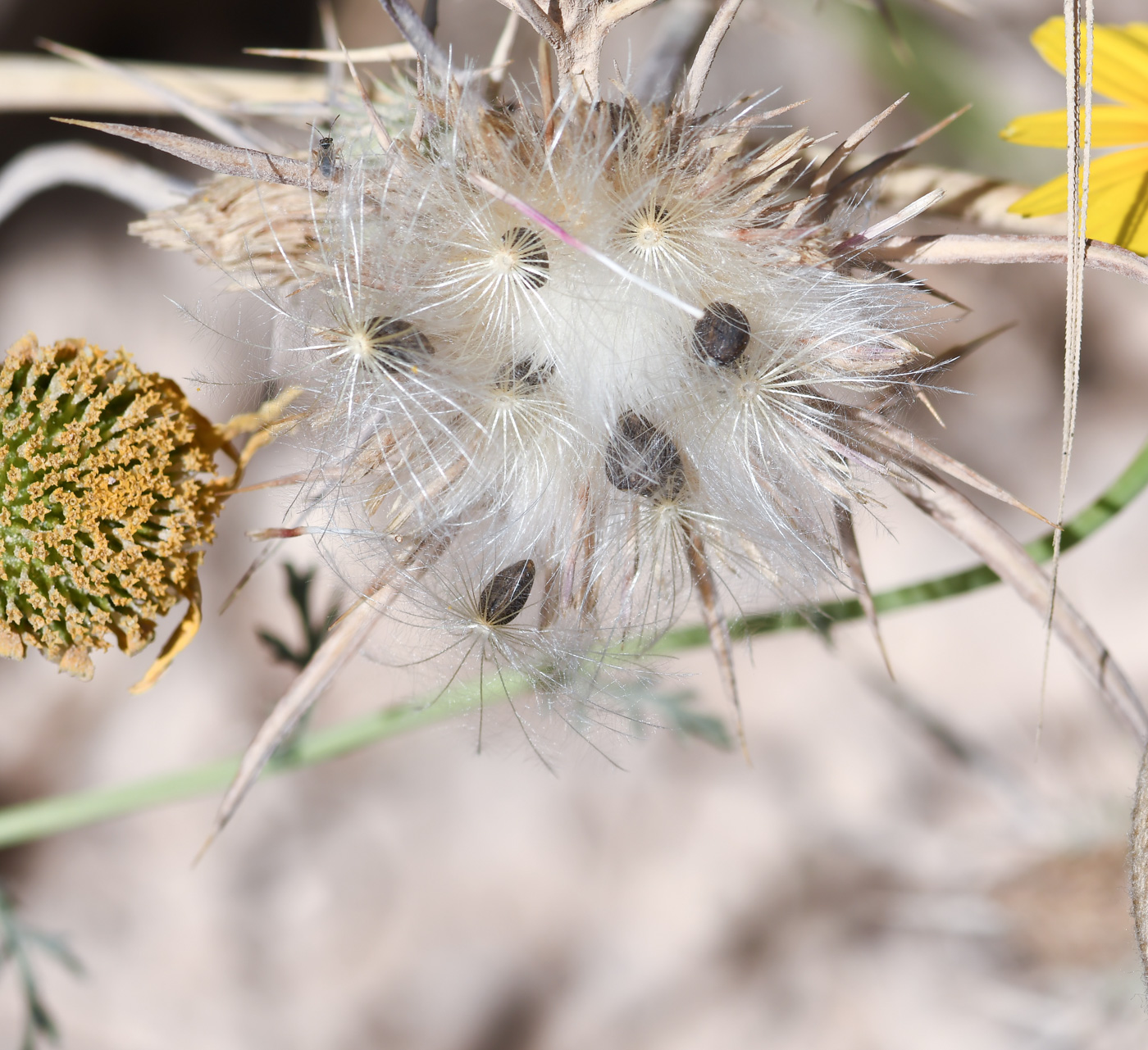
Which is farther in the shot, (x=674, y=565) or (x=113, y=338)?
(x=113, y=338)

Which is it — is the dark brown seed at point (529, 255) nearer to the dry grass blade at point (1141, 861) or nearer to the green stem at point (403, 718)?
the green stem at point (403, 718)

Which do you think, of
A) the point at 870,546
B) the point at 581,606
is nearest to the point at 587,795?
the point at 870,546

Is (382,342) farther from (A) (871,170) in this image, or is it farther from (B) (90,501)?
(A) (871,170)

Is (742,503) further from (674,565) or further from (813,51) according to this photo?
(813,51)

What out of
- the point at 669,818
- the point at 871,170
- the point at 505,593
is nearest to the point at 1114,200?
the point at 871,170

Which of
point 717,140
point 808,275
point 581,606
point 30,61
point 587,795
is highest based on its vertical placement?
point 30,61

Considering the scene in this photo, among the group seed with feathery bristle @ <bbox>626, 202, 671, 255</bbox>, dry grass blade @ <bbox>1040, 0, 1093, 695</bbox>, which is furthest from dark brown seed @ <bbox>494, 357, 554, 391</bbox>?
dry grass blade @ <bbox>1040, 0, 1093, 695</bbox>

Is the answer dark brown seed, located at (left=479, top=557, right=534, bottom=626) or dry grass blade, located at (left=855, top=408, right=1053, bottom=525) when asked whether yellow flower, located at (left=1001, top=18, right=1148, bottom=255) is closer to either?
dry grass blade, located at (left=855, top=408, right=1053, bottom=525)
